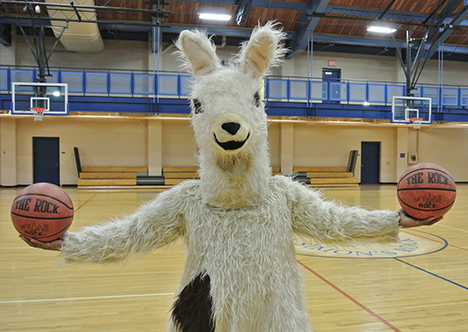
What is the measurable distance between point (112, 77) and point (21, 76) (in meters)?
2.95

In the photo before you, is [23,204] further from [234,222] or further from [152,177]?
[152,177]

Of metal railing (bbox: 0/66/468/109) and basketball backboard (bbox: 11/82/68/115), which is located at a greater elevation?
metal railing (bbox: 0/66/468/109)

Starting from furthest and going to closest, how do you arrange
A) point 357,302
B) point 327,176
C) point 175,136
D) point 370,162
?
point 370,162 → point 327,176 → point 175,136 → point 357,302

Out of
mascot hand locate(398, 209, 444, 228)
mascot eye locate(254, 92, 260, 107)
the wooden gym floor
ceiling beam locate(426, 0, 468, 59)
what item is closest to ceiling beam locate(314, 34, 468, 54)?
ceiling beam locate(426, 0, 468, 59)

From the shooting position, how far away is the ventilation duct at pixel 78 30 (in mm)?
12302

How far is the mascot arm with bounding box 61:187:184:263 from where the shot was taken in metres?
1.64

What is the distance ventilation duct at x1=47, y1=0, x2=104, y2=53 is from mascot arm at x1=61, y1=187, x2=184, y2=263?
39.4 ft

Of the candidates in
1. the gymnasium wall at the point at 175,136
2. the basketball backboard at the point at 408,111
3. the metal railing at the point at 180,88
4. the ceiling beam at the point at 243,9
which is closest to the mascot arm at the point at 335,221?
the metal railing at the point at 180,88

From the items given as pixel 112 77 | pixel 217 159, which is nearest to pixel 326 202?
pixel 217 159

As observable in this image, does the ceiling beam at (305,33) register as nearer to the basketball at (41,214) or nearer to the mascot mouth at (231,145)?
the mascot mouth at (231,145)

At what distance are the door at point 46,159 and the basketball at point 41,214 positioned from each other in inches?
588

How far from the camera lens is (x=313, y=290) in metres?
3.54

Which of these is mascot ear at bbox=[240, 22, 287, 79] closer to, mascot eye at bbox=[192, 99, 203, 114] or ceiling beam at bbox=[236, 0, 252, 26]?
mascot eye at bbox=[192, 99, 203, 114]

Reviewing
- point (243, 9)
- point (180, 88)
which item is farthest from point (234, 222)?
point (243, 9)
